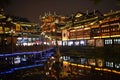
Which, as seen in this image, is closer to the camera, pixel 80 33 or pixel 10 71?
pixel 10 71

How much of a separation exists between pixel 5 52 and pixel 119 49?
20.6 meters

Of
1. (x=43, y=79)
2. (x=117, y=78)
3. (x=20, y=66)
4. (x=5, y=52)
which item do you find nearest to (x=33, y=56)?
(x=20, y=66)

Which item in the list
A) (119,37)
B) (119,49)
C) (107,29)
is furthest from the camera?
(107,29)

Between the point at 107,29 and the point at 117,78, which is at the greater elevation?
the point at 107,29

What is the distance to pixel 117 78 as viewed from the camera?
19.7m

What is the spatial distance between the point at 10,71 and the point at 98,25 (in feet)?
74.1

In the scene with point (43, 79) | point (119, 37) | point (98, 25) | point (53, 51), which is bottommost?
point (43, 79)

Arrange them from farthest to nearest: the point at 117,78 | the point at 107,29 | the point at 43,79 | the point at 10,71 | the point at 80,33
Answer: the point at 80,33, the point at 107,29, the point at 10,71, the point at 43,79, the point at 117,78

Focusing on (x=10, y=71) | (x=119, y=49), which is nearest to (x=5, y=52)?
(x=10, y=71)

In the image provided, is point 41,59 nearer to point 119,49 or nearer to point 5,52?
point 5,52

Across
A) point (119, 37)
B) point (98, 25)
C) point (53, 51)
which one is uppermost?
point (98, 25)

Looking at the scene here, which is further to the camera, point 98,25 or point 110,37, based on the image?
point 98,25

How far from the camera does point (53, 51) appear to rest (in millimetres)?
42719

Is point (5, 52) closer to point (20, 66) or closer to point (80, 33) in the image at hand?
point (20, 66)
